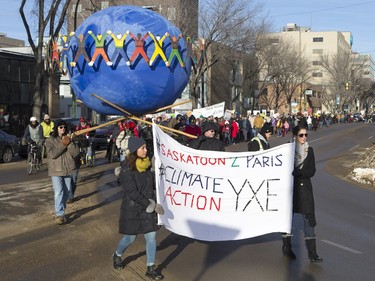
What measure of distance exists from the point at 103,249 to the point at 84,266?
0.76m

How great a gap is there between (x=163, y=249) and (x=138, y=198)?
5.86 ft

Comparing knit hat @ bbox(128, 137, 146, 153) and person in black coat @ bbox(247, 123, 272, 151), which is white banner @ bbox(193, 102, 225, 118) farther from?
knit hat @ bbox(128, 137, 146, 153)

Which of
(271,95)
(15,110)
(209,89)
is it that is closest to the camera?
(15,110)

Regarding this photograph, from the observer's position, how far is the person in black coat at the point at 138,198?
5.43 meters

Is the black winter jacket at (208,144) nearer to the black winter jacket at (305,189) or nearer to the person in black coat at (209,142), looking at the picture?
the person in black coat at (209,142)

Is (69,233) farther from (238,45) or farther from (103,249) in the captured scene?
(238,45)

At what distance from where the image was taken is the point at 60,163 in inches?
330

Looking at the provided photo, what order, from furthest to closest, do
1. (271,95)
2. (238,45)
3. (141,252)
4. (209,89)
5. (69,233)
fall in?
(271,95), (209,89), (238,45), (69,233), (141,252)

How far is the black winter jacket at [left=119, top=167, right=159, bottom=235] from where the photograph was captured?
5.43m

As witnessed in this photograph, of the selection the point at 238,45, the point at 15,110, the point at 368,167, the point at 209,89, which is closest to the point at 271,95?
the point at 209,89

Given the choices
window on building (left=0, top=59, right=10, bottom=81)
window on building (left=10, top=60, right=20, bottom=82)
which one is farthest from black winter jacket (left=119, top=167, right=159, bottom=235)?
window on building (left=10, top=60, right=20, bottom=82)

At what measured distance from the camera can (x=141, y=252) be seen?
22.1ft

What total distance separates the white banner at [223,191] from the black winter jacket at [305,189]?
124mm

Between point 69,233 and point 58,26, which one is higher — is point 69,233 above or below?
below
